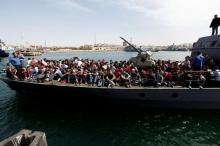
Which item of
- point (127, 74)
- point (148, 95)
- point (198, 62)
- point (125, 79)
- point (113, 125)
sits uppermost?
point (198, 62)

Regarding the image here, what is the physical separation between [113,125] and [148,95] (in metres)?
2.68

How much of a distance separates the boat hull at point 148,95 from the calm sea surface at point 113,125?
52 cm

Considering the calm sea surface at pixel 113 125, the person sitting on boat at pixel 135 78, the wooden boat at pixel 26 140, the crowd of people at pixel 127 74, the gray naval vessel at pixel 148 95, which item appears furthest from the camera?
the person sitting on boat at pixel 135 78

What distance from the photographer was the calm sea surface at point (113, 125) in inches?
510

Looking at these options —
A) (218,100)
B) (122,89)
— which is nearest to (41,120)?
(122,89)

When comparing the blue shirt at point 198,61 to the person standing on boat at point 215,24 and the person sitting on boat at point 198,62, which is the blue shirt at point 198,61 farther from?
the person standing on boat at point 215,24

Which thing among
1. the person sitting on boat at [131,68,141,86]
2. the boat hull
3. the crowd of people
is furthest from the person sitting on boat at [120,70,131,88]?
the boat hull

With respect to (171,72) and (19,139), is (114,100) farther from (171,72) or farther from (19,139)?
(19,139)

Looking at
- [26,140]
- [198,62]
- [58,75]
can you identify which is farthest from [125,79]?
[26,140]

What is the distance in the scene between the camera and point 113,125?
48.9 ft

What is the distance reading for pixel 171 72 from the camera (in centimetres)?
1719

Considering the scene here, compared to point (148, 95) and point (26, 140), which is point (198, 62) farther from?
point (26, 140)

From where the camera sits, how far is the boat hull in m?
16.0

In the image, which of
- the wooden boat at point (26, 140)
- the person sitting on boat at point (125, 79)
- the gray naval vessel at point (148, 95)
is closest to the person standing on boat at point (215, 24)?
the gray naval vessel at point (148, 95)
